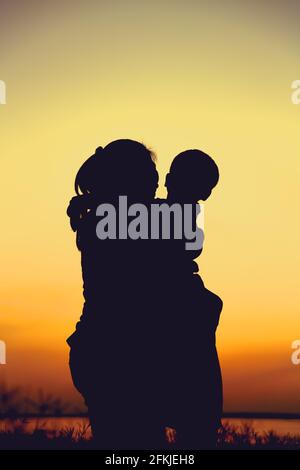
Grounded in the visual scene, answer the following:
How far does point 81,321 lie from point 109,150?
4.71 feet

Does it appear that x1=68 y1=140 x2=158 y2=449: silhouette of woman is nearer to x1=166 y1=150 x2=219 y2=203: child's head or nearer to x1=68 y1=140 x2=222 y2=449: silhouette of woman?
x1=68 y1=140 x2=222 y2=449: silhouette of woman

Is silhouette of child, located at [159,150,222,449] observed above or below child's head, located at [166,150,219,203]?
below

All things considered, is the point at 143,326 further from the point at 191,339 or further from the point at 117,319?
the point at 191,339

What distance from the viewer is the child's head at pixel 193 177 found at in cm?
657

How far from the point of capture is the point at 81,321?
6.57 m

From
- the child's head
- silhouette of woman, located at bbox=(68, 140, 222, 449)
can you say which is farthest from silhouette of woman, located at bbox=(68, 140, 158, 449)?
the child's head

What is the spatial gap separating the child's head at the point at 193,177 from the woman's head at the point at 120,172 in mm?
199

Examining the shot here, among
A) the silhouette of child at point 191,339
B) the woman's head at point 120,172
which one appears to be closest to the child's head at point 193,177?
the silhouette of child at point 191,339

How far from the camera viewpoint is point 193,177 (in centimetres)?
658

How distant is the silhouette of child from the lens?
6504 millimetres

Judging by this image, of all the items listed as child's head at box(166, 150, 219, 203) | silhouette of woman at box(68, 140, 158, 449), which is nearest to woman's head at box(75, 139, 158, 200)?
silhouette of woman at box(68, 140, 158, 449)

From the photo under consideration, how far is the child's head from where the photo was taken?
21.6ft

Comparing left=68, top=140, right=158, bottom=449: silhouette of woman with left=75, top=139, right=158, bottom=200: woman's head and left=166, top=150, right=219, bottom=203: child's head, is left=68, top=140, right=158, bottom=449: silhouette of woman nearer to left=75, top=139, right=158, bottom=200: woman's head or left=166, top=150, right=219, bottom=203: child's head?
left=75, top=139, right=158, bottom=200: woman's head

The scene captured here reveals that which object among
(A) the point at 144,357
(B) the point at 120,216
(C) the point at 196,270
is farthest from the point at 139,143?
(A) the point at 144,357
